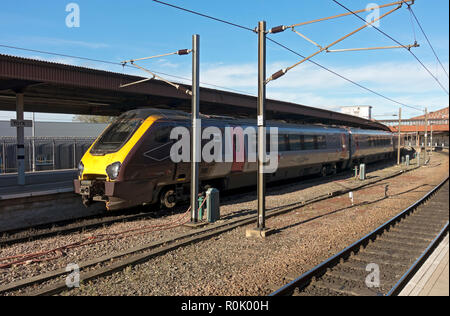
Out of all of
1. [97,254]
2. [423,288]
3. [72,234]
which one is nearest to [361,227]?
[423,288]

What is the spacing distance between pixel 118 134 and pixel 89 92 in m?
6.30

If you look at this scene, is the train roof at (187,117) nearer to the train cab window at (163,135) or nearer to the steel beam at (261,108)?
the train cab window at (163,135)

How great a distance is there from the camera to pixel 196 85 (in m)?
10.4

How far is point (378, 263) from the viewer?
23.9 ft

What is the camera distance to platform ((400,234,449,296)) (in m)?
5.48

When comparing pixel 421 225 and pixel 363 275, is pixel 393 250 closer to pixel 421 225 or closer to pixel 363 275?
pixel 363 275

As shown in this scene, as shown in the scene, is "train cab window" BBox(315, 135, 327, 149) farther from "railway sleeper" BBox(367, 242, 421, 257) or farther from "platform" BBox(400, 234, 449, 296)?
"platform" BBox(400, 234, 449, 296)

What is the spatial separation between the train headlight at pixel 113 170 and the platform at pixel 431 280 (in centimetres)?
748

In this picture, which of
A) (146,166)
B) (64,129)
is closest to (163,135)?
(146,166)

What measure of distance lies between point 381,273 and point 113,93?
537 inches

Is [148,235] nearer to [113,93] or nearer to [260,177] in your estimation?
[260,177]
